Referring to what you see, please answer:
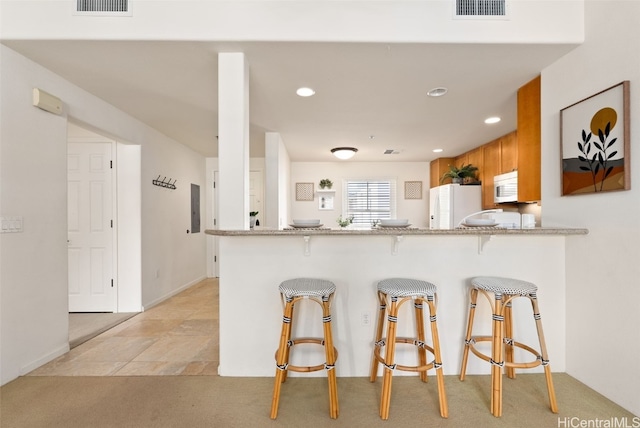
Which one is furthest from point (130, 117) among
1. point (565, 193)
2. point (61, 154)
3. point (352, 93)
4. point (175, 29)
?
point (565, 193)

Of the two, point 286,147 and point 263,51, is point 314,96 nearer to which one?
point 263,51

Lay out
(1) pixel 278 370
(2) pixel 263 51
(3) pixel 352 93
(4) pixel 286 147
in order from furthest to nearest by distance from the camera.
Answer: (4) pixel 286 147 → (3) pixel 352 93 → (2) pixel 263 51 → (1) pixel 278 370

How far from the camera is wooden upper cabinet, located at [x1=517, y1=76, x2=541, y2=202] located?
7.73 ft

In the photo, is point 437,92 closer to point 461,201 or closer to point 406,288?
point 406,288

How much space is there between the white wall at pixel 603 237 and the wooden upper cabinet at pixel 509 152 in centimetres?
168

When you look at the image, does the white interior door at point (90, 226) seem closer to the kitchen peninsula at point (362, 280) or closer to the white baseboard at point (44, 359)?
the white baseboard at point (44, 359)

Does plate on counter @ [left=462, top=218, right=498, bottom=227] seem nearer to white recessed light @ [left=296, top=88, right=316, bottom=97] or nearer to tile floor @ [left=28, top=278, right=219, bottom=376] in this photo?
white recessed light @ [left=296, top=88, right=316, bottom=97]

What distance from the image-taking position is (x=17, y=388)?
195cm

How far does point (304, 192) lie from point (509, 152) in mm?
3498

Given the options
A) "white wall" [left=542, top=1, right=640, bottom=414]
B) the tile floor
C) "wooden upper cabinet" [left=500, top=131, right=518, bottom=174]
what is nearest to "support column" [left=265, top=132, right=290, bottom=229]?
the tile floor

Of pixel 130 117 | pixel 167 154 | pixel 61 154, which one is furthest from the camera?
pixel 167 154

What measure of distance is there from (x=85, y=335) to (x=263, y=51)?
3062 mm

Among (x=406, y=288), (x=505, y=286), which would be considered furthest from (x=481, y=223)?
(x=406, y=288)

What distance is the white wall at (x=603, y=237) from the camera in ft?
5.51
